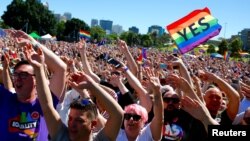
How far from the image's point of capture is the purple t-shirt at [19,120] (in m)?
3.12

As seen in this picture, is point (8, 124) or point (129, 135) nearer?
point (8, 124)

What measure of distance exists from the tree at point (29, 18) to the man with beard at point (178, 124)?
69.0m

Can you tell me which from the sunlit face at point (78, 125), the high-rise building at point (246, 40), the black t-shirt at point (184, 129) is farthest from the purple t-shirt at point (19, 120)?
the high-rise building at point (246, 40)

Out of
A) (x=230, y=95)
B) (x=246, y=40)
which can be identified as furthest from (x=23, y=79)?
(x=246, y=40)

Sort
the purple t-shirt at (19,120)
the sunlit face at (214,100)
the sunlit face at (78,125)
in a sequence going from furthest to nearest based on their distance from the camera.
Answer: the sunlit face at (214,100)
the purple t-shirt at (19,120)
the sunlit face at (78,125)

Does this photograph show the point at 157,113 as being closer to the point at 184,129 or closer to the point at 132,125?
the point at 132,125

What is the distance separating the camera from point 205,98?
186 inches

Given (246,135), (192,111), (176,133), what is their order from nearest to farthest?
(246,135) → (192,111) → (176,133)

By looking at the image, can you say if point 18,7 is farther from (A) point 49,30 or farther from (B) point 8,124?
(B) point 8,124

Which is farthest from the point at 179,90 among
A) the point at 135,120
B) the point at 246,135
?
the point at 246,135

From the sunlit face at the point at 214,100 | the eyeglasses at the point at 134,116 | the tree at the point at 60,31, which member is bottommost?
the eyeglasses at the point at 134,116

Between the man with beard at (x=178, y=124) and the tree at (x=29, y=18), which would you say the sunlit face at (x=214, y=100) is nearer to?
the man with beard at (x=178, y=124)

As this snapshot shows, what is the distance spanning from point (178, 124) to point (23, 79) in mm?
1573

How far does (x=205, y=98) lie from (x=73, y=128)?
7.84 ft
